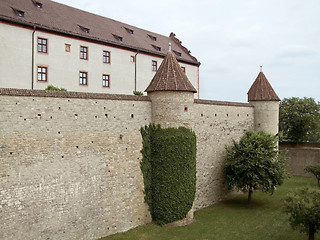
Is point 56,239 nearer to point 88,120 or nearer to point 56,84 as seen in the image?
point 88,120

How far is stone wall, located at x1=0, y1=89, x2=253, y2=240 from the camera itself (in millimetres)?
11930

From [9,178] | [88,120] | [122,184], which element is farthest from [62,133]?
[122,184]

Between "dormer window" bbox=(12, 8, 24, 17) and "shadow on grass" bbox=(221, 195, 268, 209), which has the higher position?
"dormer window" bbox=(12, 8, 24, 17)

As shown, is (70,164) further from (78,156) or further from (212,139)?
(212,139)

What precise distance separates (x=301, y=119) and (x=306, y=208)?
80.8 ft

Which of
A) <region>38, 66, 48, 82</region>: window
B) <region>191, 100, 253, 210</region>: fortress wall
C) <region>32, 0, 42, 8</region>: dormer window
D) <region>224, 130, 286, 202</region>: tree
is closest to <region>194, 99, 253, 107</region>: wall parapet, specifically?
<region>191, 100, 253, 210</region>: fortress wall

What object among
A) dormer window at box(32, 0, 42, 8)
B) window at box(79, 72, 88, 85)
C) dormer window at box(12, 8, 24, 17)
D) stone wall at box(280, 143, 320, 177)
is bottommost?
stone wall at box(280, 143, 320, 177)

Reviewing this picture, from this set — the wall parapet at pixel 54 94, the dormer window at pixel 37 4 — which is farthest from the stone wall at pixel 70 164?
the dormer window at pixel 37 4

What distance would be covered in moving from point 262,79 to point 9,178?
67.0ft

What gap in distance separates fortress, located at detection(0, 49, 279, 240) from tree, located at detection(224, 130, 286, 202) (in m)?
2.99

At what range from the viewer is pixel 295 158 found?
3106 centimetres

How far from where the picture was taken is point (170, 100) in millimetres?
16562

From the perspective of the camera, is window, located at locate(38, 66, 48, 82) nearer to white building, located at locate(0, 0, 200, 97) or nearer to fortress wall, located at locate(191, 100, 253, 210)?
white building, located at locate(0, 0, 200, 97)

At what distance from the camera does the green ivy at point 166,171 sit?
16359 millimetres
